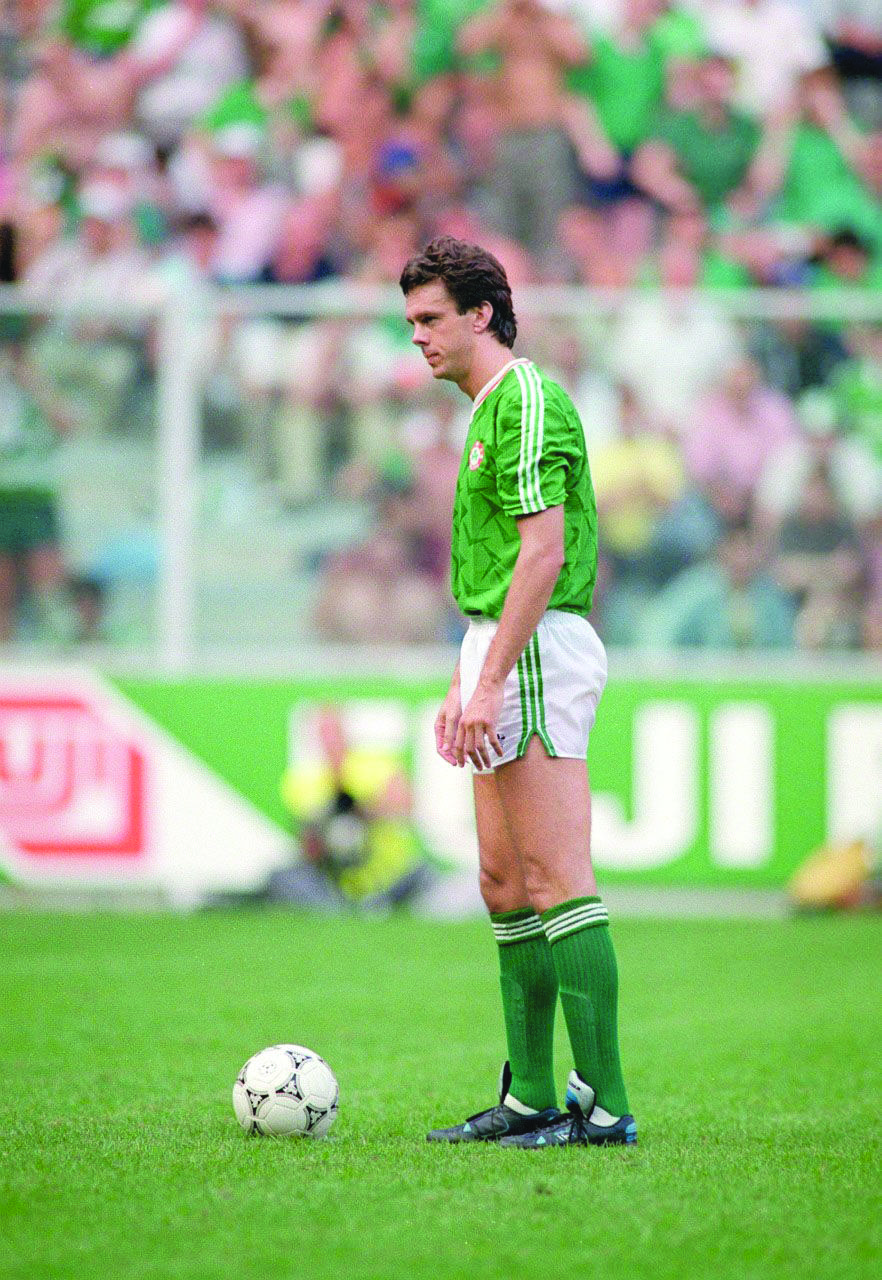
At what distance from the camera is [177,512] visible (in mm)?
10945

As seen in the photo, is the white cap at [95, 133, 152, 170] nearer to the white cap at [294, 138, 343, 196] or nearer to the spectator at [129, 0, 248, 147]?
the spectator at [129, 0, 248, 147]

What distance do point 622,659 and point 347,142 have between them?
4.90m

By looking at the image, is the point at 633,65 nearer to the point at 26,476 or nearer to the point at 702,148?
the point at 702,148

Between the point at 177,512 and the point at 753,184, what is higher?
the point at 753,184

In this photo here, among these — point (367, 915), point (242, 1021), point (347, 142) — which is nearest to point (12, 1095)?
point (242, 1021)

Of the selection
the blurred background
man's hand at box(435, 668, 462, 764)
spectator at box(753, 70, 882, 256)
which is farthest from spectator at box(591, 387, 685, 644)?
man's hand at box(435, 668, 462, 764)

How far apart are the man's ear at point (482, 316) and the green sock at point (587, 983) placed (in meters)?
1.33

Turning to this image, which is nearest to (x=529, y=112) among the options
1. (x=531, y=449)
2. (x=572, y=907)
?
(x=531, y=449)

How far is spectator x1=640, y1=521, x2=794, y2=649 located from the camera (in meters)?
10.9

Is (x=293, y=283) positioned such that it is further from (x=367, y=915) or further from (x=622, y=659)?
(x=367, y=915)

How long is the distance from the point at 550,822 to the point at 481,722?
11.6 inches

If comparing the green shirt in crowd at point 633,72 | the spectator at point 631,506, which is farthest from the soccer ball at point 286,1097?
the green shirt in crowd at point 633,72

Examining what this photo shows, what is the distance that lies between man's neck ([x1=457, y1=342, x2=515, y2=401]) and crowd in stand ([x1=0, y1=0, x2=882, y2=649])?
675 cm

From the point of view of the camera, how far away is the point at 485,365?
4.20 metres
